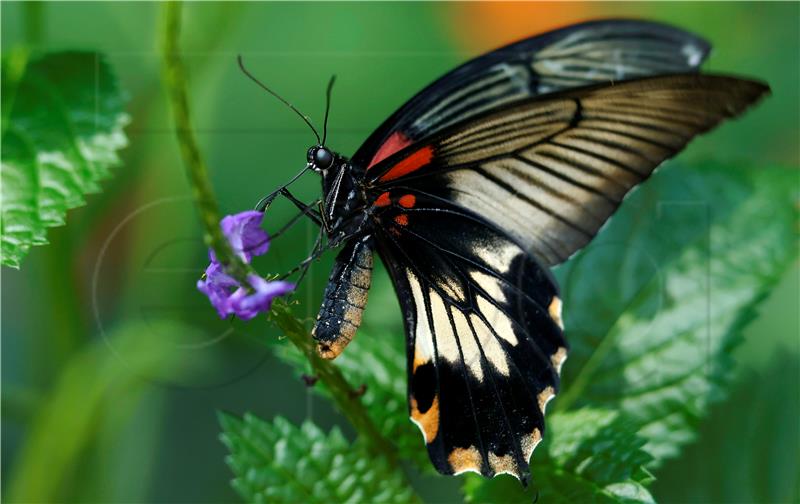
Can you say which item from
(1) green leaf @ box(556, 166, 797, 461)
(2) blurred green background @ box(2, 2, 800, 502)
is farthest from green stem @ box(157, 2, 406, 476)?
(1) green leaf @ box(556, 166, 797, 461)

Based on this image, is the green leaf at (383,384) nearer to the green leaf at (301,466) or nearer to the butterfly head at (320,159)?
the green leaf at (301,466)

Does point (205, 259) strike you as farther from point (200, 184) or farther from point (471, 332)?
point (200, 184)

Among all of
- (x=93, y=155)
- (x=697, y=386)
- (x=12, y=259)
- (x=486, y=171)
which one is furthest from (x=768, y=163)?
(x=12, y=259)

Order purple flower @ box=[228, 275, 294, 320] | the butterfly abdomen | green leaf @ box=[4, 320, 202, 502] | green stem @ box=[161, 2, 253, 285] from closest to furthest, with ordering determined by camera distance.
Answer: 1. green stem @ box=[161, 2, 253, 285]
2. purple flower @ box=[228, 275, 294, 320]
3. the butterfly abdomen
4. green leaf @ box=[4, 320, 202, 502]

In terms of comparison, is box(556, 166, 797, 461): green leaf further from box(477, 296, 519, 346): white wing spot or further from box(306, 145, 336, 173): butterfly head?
box(306, 145, 336, 173): butterfly head

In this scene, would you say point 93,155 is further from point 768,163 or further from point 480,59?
point 768,163

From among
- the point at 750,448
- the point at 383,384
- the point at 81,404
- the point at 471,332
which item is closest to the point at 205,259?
the point at 81,404
